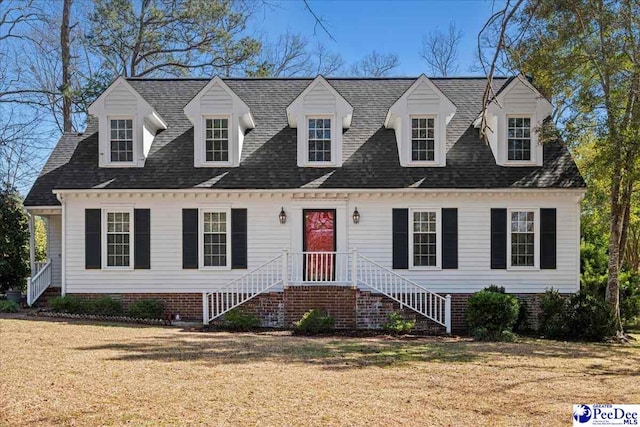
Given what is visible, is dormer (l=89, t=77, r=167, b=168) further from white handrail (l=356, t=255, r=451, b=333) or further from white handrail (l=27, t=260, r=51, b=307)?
white handrail (l=356, t=255, r=451, b=333)

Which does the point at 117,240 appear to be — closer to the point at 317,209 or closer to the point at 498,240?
the point at 317,209

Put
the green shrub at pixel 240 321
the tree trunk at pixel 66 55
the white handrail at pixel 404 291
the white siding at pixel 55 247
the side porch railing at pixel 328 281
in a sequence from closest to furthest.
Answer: the green shrub at pixel 240 321
the white handrail at pixel 404 291
the side porch railing at pixel 328 281
the white siding at pixel 55 247
the tree trunk at pixel 66 55

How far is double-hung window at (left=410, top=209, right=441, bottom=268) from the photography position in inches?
653

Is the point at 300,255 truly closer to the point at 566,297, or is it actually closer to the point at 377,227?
the point at 377,227

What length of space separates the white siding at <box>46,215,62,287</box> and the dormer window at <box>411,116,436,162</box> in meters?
11.5

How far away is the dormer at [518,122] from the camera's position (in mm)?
16812

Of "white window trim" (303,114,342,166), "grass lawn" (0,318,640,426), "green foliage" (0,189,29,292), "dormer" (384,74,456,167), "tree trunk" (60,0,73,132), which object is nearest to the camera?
"grass lawn" (0,318,640,426)

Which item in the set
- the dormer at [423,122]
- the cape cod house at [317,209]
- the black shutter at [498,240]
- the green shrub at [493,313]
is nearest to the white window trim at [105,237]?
the cape cod house at [317,209]

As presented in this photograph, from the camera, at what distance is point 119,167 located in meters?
17.1

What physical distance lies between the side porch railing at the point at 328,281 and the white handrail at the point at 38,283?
560 centimetres

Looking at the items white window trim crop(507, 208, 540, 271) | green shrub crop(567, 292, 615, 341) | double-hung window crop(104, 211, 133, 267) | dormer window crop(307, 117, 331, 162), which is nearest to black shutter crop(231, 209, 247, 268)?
dormer window crop(307, 117, 331, 162)

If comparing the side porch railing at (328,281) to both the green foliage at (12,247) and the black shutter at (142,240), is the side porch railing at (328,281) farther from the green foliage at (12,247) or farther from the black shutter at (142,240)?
the green foliage at (12,247)

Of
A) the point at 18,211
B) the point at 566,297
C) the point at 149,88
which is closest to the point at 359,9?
the point at 566,297

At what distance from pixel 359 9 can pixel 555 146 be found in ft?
42.7
